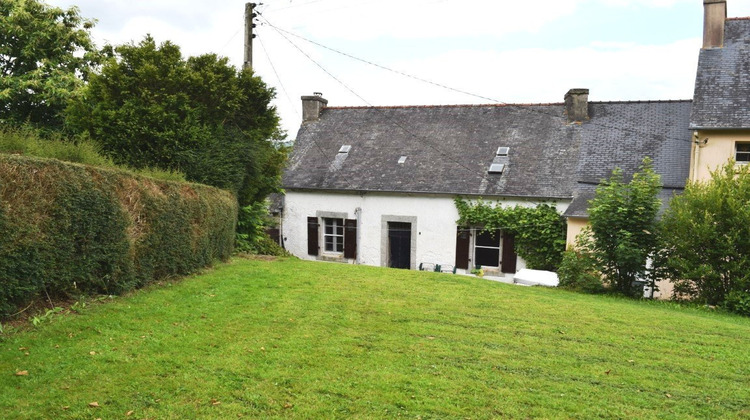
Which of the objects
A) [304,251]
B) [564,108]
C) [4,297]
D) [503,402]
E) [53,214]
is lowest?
[304,251]

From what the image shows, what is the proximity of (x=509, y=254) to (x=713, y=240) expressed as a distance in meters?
7.46

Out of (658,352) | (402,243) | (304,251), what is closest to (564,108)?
(402,243)

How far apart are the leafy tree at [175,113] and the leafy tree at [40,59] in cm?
629

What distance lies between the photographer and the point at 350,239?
20.9 m

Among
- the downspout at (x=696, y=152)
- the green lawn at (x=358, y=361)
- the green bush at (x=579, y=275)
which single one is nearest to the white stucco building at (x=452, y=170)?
the downspout at (x=696, y=152)

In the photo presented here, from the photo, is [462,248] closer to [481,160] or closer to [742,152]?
[481,160]

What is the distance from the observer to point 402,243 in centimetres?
2042

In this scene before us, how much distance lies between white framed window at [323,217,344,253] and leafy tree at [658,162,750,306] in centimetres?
1226

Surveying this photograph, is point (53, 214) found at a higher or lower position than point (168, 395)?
higher

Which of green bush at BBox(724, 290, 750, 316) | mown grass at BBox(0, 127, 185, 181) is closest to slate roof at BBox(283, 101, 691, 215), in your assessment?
green bush at BBox(724, 290, 750, 316)

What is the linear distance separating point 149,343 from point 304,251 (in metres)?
16.1

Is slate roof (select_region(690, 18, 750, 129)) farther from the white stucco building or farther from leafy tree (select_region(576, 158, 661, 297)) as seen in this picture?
leafy tree (select_region(576, 158, 661, 297))

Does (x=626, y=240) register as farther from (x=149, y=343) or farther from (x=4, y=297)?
(x=4, y=297)

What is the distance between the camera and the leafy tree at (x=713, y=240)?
36.8 feet
